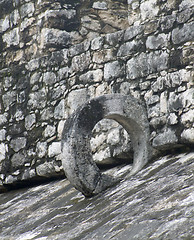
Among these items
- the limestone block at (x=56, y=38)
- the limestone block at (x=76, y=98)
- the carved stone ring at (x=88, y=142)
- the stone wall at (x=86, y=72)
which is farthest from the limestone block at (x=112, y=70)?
the limestone block at (x=56, y=38)

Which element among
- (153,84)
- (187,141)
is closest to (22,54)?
(153,84)

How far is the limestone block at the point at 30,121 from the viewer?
5.66 metres

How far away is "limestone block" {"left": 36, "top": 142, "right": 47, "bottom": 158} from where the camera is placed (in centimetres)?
546

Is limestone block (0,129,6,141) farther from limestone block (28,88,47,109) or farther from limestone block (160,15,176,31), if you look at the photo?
limestone block (160,15,176,31)

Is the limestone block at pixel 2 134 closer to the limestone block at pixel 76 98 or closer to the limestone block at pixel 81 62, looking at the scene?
the limestone block at pixel 76 98

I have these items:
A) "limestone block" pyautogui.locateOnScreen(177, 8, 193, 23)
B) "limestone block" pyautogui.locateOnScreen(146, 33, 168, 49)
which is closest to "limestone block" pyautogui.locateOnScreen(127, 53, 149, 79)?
"limestone block" pyautogui.locateOnScreen(146, 33, 168, 49)

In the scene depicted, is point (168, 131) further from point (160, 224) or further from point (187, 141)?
point (160, 224)

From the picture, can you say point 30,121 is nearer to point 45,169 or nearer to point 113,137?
point 45,169

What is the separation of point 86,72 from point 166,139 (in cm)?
118

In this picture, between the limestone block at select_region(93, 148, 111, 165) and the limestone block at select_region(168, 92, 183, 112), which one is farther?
the limestone block at select_region(93, 148, 111, 165)

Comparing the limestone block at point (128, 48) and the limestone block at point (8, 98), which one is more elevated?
the limestone block at point (128, 48)

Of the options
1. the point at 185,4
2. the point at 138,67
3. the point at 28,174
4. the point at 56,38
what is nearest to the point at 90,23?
the point at 56,38

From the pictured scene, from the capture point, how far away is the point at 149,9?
5.28 m

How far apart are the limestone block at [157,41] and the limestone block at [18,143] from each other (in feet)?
6.07
